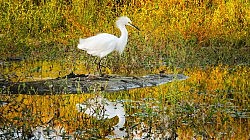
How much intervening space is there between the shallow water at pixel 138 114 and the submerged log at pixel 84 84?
17cm

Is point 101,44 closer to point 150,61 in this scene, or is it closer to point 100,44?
point 100,44

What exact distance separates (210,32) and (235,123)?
21.2ft

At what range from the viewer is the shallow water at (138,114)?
5.13 metres

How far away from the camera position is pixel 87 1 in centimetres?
1324

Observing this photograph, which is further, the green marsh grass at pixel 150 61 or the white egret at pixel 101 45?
the white egret at pixel 101 45

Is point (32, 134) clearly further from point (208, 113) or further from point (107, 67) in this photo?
point (107, 67)

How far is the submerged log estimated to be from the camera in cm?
723

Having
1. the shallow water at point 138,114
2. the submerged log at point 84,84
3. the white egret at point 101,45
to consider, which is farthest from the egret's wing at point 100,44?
the shallow water at point 138,114

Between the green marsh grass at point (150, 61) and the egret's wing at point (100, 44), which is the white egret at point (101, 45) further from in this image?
the green marsh grass at point (150, 61)

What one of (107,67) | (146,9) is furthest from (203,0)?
(107,67)

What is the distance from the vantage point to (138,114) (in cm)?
602

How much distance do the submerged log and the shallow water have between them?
175mm

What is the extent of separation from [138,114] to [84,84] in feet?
6.07

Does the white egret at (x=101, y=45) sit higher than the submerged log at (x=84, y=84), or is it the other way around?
the white egret at (x=101, y=45)
